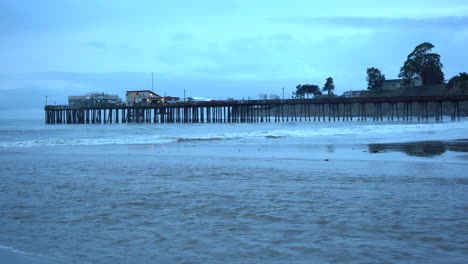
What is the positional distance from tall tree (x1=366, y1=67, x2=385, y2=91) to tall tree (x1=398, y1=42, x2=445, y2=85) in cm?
877

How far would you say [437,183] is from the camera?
753 cm

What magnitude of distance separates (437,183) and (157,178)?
5033 millimetres

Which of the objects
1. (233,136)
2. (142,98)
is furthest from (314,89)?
(233,136)

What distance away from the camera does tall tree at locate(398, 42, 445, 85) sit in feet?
271

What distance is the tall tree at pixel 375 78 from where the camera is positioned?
95.6m

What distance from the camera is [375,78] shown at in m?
96.2

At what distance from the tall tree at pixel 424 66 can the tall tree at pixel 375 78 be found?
8.77 m

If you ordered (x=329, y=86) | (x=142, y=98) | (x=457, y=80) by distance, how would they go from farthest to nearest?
(x=329, y=86) < (x=142, y=98) < (x=457, y=80)

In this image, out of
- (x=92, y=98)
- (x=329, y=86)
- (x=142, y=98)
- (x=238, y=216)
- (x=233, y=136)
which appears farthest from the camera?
(x=329, y=86)

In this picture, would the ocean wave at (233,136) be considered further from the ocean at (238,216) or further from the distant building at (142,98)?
the distant building at (142,98)

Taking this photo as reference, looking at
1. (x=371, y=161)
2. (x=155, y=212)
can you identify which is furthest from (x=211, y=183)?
(x=371, y=161)

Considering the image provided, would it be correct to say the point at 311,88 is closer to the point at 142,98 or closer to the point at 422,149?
the point at 142,98

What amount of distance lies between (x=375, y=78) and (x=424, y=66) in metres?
13.5

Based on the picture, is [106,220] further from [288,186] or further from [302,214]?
[288,186]
